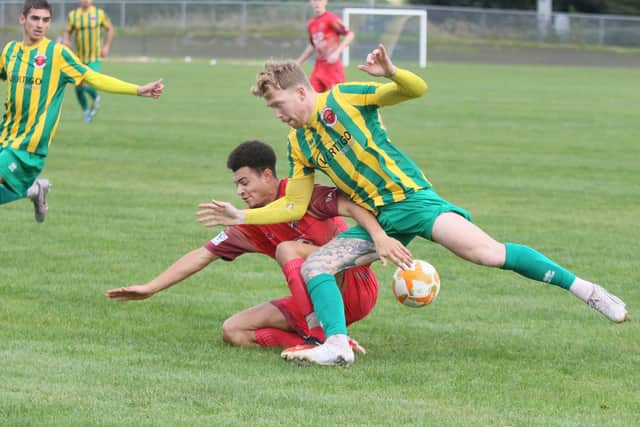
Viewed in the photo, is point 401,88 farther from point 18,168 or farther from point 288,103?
point 18,168

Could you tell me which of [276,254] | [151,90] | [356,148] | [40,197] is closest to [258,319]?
[276,254]

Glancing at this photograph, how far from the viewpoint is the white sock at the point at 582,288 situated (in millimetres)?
5758

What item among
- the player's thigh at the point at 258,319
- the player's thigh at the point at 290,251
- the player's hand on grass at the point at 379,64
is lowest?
the player's thigh at the point at 258,319

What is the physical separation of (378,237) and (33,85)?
358 cm

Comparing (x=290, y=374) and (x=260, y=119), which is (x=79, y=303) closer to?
(x=290, y=374)

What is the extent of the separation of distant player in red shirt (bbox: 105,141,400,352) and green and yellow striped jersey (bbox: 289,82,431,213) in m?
0.13

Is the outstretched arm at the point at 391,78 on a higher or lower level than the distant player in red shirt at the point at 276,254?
higher

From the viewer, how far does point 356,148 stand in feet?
19.1

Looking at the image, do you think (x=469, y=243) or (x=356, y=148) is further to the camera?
(x=356, y=148)

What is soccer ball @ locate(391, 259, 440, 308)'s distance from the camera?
6070mm

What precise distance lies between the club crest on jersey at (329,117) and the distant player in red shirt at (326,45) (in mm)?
11443

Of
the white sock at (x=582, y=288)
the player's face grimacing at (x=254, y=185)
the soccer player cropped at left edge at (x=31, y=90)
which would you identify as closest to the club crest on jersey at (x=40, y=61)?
the soccer player cropped at left edge at (x=31, y=90)

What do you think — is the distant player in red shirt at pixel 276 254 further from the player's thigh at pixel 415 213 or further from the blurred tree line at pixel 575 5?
the blurred tree line at pixel 575 5

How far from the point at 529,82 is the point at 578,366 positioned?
26523 millimetres
